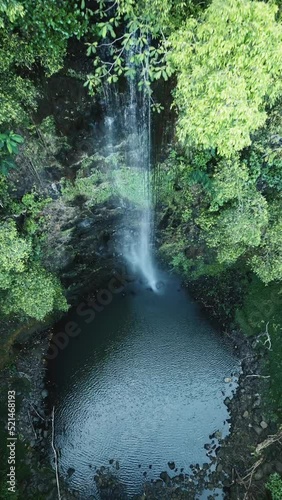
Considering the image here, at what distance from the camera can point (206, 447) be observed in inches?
496

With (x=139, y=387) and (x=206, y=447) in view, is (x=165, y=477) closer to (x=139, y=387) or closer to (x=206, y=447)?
(x=206, y=447)

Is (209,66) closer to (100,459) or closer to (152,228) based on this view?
(152,228)

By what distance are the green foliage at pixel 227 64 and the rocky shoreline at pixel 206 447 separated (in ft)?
33.8

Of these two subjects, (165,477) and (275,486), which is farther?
(165,477)

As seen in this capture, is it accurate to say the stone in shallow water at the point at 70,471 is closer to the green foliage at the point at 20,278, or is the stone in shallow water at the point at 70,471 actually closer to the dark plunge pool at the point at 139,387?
the dark plunge pool at the point at 139,387

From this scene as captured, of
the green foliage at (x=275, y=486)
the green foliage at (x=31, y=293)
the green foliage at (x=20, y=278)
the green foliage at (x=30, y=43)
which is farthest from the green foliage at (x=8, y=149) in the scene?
the green foliage at (x=275, y=486)

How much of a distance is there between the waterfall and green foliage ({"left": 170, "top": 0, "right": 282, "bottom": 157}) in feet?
11.1

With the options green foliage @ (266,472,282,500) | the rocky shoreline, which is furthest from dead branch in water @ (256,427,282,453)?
green foliage @ (266,472,282,500)

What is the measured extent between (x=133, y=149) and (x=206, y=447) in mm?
10670

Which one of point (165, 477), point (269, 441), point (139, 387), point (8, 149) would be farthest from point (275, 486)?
point (8, 149)

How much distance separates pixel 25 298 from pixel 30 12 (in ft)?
23.8

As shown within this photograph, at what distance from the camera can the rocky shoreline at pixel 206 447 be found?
11.7m

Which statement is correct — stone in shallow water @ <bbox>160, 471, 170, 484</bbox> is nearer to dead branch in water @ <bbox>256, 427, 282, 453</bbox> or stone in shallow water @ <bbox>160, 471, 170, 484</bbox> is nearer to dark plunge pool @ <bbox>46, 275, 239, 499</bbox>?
dark plunge pool @ <bbox>46, 275, 239, 499</bbox>

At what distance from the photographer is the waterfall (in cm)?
993
